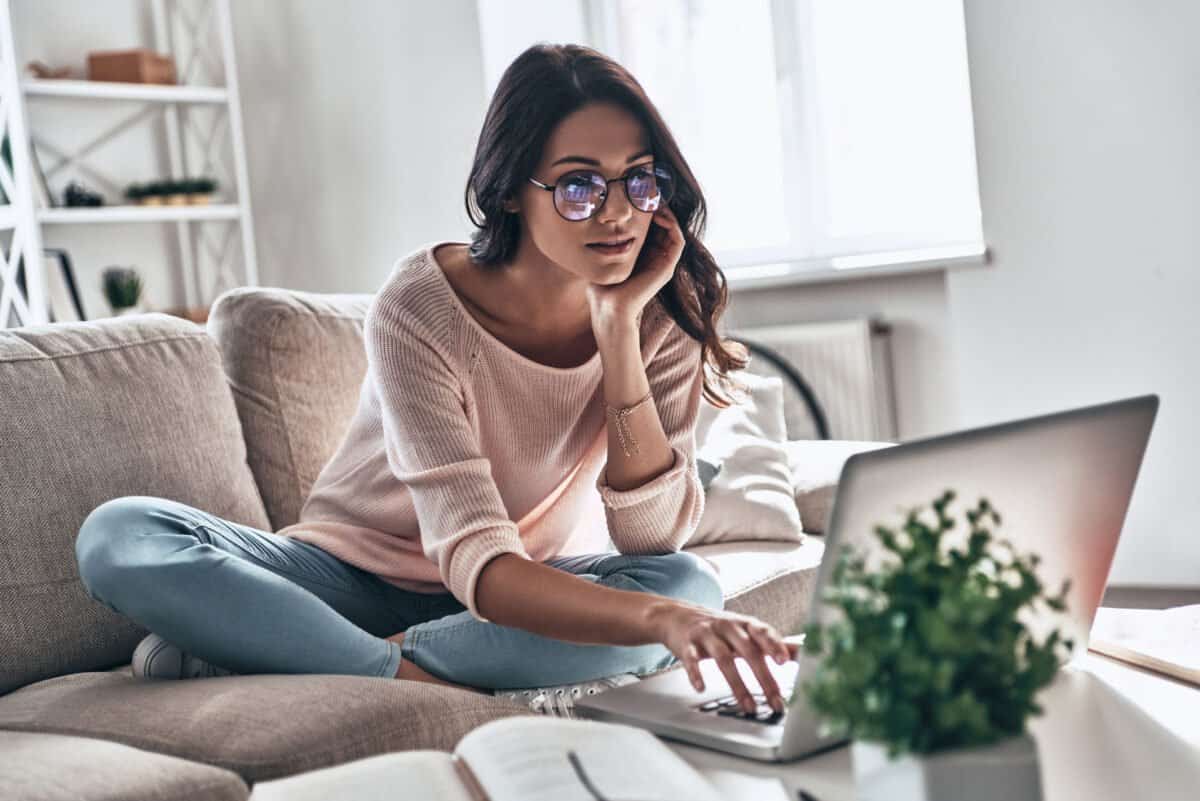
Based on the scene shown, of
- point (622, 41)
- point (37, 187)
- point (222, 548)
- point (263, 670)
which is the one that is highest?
point (622, 41)

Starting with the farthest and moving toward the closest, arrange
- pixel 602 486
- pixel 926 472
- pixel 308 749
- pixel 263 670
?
pixel 602 486 → pixel 263 670 → pixel 308 749 → pixel 926 472

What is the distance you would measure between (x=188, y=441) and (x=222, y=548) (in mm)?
277

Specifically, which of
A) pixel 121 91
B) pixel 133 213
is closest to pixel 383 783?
pixel 133 213

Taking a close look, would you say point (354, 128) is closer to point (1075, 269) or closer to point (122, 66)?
point (122, 66)

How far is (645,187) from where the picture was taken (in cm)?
158

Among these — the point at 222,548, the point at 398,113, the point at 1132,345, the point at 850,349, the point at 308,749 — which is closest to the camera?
the point at 308,749

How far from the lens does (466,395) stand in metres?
1.67

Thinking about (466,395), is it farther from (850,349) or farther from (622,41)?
(622,41)

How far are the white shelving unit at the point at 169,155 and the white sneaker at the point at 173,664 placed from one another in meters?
3.04

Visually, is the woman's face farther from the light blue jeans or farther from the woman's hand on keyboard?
the woman's hand on keyboard

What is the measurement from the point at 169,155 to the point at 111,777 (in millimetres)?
4270

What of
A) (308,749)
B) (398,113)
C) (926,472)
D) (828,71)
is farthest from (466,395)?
(398,113)

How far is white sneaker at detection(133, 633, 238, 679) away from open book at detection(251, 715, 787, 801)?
27.7 inches

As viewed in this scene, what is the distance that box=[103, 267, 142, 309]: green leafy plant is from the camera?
470 centimetres
